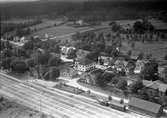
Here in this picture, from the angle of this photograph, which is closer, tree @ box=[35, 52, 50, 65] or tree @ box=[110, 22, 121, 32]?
tree @ box=[35, 52, 50, 65]

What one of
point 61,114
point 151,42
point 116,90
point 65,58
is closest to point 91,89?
point 116,90

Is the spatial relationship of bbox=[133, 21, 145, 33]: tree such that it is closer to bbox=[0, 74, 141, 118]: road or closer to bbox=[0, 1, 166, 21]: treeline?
bbox=[0, 1, 166, 21]: treeline

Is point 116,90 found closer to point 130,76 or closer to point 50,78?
point 130,76

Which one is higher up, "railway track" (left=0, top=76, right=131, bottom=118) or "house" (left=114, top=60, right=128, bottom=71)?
"house" (left=114, top=60, right=128, bottom=71)

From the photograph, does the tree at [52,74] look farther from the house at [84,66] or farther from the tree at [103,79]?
the tree at [103,79]

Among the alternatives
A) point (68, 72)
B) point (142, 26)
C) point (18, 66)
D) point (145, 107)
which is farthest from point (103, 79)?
point (142, 26)

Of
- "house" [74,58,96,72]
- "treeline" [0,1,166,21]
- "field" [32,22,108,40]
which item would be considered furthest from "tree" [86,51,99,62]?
"field" [32,22,108,40]

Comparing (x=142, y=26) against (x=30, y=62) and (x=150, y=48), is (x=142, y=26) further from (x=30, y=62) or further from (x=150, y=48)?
(x=30, y=62)
